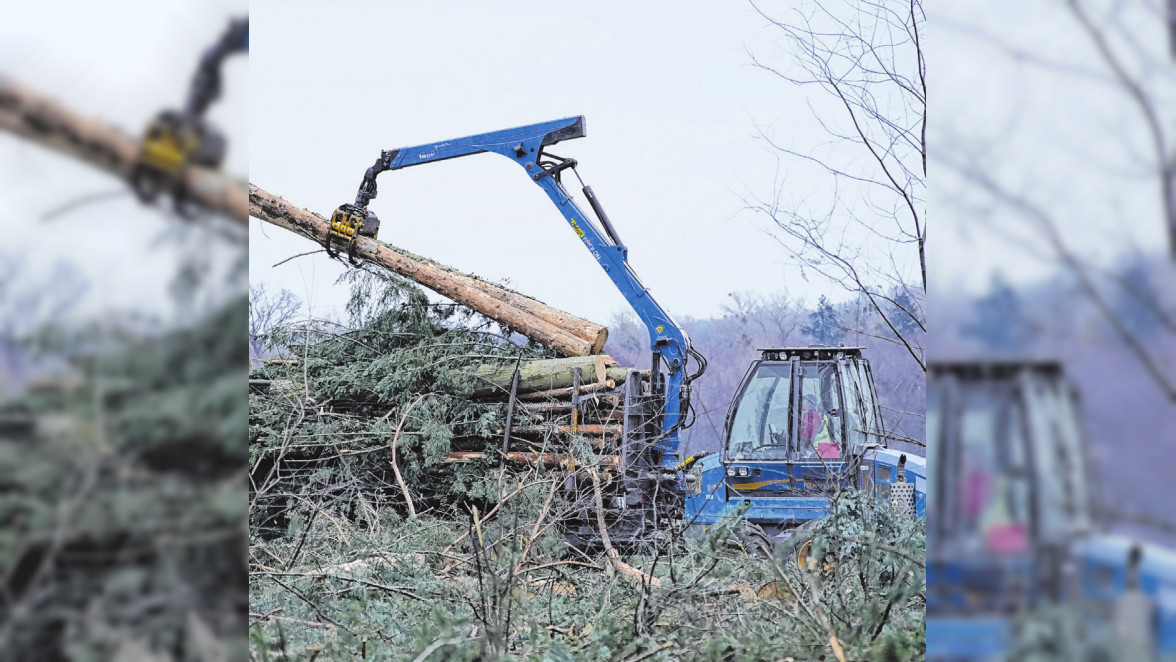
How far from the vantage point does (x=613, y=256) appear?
7469 mm

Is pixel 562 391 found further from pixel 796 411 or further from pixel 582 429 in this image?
pixel 796 411

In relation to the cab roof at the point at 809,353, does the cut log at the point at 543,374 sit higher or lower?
lower

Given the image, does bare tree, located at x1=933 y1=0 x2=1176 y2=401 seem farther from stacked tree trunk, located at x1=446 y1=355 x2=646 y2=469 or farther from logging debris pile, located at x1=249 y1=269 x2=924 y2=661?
stacked tree trunk, located at x1=446 y1=355 x2=646 y2=469

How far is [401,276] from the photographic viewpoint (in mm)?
8156

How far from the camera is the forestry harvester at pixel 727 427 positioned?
6137 millimetres

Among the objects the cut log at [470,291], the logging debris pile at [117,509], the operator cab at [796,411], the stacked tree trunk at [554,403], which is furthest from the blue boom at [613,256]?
the logging debris pile at [117,509]

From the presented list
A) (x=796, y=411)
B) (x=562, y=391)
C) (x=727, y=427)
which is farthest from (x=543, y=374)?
(x=796, y=411)

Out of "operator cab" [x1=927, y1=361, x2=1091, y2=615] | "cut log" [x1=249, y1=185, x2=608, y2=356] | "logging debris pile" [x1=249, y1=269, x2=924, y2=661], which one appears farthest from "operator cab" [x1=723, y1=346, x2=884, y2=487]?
"operator cab" [x1=927, y1=361, x2=1091, y2=615]

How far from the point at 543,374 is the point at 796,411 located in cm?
234

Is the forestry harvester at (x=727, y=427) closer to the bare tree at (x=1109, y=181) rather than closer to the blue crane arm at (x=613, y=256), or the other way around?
the blue crane arm at (x=613, y=256)

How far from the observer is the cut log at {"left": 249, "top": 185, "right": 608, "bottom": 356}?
25.5ft

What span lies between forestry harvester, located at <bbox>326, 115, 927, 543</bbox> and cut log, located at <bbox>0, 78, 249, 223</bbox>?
4.68 meters

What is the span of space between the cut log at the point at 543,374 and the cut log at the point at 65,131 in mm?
6529

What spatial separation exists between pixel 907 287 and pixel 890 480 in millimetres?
2383
